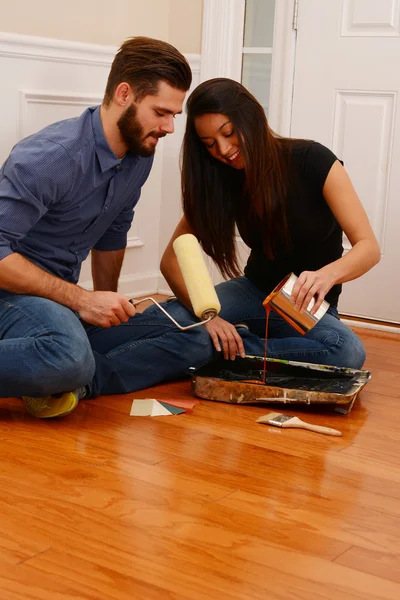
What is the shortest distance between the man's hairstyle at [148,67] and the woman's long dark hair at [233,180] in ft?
0.25

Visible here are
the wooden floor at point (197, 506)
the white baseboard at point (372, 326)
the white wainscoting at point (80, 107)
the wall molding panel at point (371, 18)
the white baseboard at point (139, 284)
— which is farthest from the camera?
A: the white baseboard at point (139, 284)

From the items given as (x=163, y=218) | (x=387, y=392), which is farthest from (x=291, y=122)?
(x=387, y=392)

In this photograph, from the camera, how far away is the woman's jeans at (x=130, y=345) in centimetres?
199

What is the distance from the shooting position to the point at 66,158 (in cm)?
204

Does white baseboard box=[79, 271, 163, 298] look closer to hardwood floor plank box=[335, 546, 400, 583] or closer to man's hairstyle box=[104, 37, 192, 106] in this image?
man's hairstyle box=[104, 37, 192, 106]

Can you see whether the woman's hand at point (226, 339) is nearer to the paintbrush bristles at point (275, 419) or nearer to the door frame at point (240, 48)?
the paintbrush bristles at point (275, 419)

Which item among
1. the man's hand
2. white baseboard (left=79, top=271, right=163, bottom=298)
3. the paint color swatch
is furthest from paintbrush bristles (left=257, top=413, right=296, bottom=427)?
white baseboard (left=79, top=271, right=163, bottom=298)

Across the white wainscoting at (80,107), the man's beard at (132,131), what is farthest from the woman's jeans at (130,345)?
the white wainscoting at (80,107)

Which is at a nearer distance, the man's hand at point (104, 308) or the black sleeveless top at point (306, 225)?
the man's hand at point (104, 308)

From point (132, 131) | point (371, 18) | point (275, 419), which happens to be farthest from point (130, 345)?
point (371, 18)

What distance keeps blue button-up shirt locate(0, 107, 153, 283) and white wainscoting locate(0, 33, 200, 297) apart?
2.17 ft

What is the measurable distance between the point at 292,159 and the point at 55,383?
86cm

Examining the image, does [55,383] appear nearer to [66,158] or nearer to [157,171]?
[66,158]

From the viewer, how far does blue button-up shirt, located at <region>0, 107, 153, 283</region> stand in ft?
6.54
